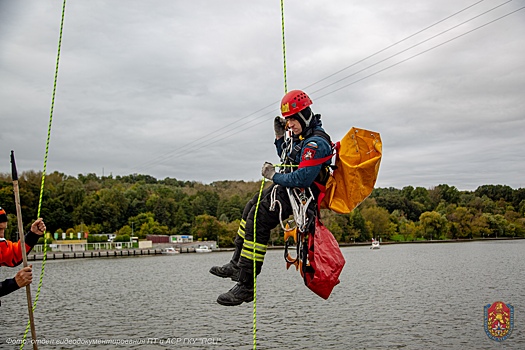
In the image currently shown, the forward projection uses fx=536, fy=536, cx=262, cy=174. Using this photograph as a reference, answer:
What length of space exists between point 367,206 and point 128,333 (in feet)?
289

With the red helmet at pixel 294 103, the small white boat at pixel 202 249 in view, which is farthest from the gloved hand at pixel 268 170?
the small white boat at pixel 202 249

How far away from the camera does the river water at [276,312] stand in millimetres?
28859

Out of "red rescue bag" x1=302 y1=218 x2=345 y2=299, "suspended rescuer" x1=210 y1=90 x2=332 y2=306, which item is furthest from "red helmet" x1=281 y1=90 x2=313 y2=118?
"red rescue bag" x1=302 y1=218 x2=345 y2=299

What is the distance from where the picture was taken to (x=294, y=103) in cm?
570

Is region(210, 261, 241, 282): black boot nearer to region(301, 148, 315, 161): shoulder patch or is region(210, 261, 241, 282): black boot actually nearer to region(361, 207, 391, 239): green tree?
region(301, 148, 315, 161): shoulder patch

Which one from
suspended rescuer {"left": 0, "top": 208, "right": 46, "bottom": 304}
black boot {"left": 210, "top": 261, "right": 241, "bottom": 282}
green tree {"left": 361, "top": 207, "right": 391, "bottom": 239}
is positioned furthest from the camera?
green tree {"left": 361, "top": 207, "right": 391, "bottom": 239}

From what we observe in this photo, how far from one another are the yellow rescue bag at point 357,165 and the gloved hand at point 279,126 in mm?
750

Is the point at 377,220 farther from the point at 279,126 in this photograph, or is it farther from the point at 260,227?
the point at 260,227

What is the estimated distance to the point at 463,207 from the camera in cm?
12181

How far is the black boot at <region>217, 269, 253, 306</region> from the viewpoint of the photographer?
19.0 feet

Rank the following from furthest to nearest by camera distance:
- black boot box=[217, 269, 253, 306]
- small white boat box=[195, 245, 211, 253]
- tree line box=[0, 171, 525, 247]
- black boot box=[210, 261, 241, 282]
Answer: small white boat box=[195, 245, 211, 253] → tree line box=[0, 171, 525, 247] → black boot box=[210, 261, 241, 282] → black boot box=[217, 269, 253, 306]

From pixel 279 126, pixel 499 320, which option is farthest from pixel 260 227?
pixel 499 320

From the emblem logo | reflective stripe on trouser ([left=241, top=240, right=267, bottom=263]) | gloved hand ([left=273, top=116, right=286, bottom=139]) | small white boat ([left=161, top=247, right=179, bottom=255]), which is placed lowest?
the emblem logo

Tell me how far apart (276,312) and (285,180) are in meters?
32.6
